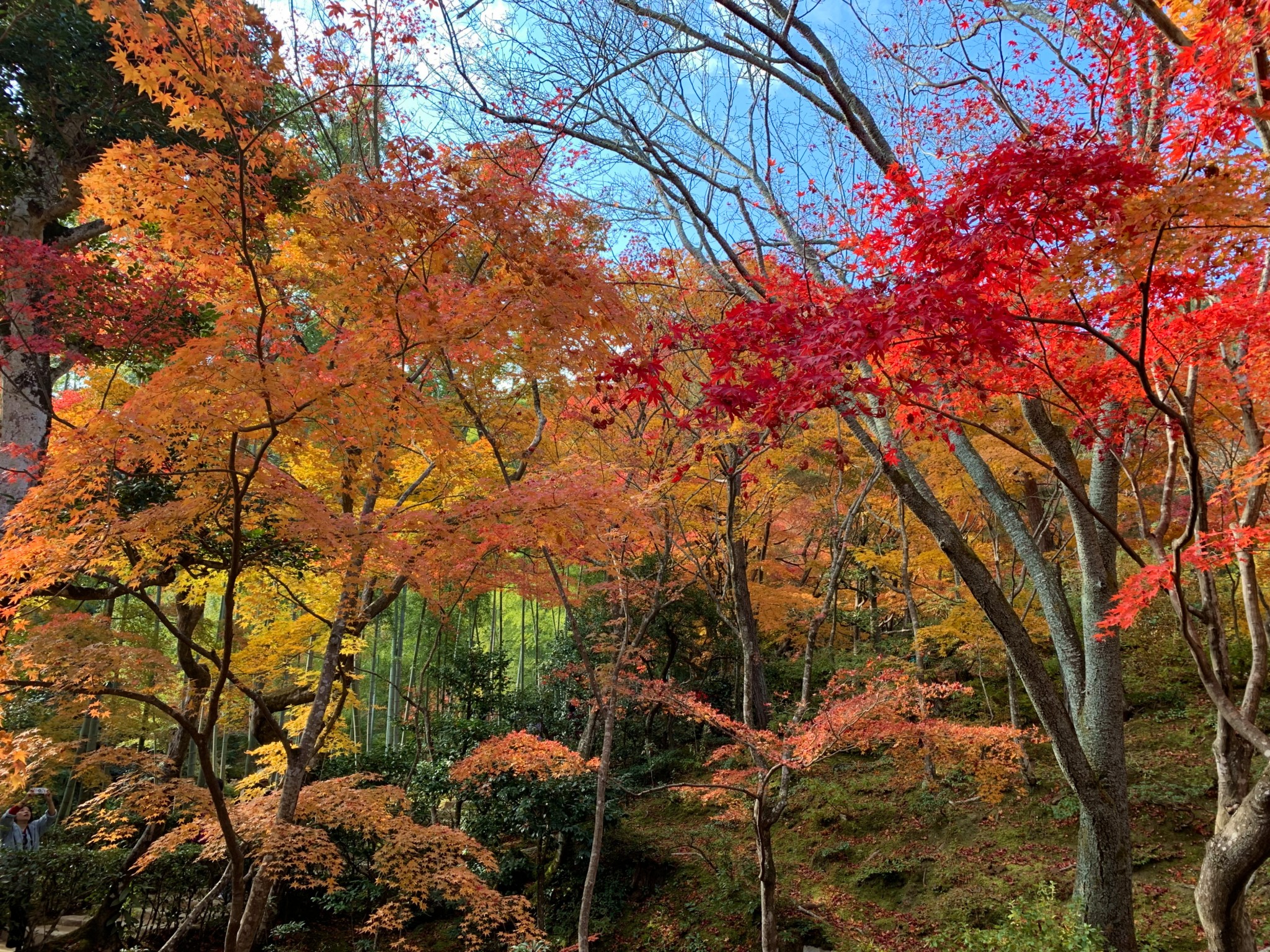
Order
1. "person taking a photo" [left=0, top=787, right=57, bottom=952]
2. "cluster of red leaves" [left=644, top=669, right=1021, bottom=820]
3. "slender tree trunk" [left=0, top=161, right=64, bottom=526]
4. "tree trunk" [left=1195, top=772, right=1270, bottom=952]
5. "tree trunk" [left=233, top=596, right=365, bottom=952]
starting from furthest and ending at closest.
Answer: "person taking a photo" [left=0, top=787, right=57, bottom=952] → "slender tree trunk" [left=0, top=161, right=64, bottom=526] → "cluster of red leaves" [left=644, top=669, right=1021, bottom=820] → "tree trunk" [left=233, top=596, right=365, bottom=952] → "tree trunk" [left=1195, top=772, right=1270, bottom=952]

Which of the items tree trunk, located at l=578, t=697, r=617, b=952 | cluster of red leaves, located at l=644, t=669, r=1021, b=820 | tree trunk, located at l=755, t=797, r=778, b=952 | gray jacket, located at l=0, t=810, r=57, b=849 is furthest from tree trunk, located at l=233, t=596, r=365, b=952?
gray jacket, located at l=0, t=810, r=57, b=849

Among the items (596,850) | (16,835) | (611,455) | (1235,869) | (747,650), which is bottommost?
(16,835)

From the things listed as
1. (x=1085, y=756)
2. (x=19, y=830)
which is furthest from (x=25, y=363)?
(x=1085, y=756)

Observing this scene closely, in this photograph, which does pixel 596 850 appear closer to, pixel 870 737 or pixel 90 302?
pixel 870 737

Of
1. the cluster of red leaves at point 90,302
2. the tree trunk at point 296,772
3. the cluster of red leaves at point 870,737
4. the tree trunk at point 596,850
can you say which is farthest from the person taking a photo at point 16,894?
the cluster of red leaves at point 870,737

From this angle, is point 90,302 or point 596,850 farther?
point 90,302

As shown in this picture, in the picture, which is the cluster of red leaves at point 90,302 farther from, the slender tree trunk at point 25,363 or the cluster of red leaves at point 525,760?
the cluster of red leaves at point 525,760

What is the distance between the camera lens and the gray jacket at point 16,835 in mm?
7379

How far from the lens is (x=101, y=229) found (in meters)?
6.17

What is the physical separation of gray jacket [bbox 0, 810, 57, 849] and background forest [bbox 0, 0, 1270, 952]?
2.27 feet

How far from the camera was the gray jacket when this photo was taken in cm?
738

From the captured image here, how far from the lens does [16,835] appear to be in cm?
739

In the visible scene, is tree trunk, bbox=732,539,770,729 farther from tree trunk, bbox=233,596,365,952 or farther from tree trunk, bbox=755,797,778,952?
tree trunk, bbox=233,596,365,952

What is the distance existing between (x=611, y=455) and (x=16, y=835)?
830cm
